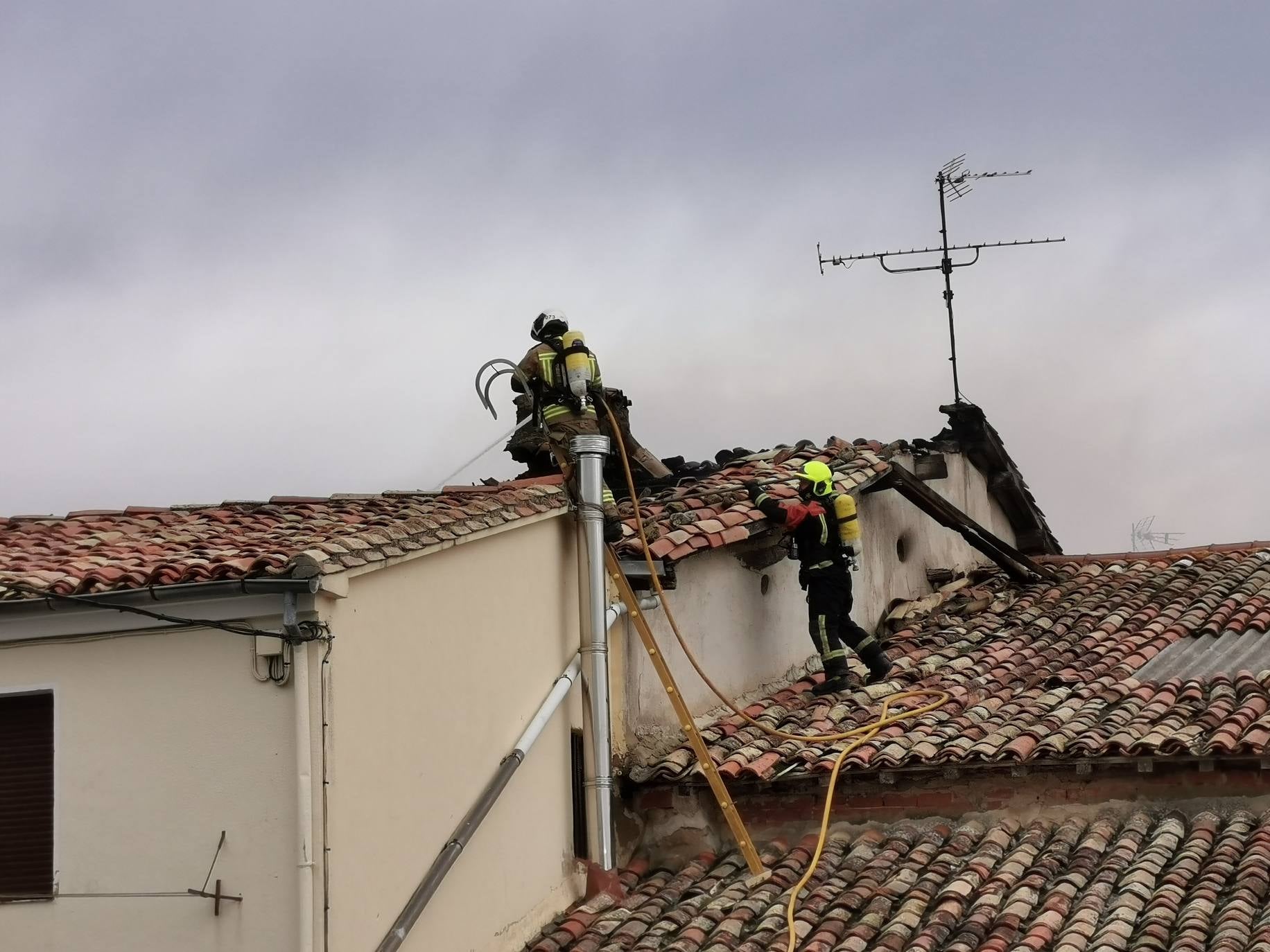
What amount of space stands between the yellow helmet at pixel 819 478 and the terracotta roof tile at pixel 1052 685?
1.73 metres

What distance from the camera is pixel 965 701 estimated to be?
1231 cm

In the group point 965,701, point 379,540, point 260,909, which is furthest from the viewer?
point 965,701

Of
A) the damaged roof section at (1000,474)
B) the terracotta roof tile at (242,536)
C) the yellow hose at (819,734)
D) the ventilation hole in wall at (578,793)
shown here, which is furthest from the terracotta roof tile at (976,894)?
the damaged roof section at (1000,474)

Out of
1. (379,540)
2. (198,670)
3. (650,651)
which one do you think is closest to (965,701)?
(650,651)

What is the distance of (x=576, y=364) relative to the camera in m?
12.6

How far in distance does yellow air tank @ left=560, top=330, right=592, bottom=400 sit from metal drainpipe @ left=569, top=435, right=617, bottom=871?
1.23m

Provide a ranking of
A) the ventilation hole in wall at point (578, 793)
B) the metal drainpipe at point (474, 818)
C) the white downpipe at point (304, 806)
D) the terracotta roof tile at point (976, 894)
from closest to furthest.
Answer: the white downpipe at point (304, 806), the metal drainpipe at point (474, 818), the terracotta roof tile at point (976, 894), the ventilation hole in wall at point (578, 793)

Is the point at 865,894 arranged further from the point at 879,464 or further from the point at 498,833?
the point at 879,464

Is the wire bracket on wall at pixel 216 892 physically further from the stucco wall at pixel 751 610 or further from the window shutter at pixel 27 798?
the stucco wall at pixel 751 610

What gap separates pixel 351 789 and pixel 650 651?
11.6 feet

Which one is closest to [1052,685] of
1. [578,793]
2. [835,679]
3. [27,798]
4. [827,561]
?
[835,679]

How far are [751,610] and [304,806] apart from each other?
6243 mm

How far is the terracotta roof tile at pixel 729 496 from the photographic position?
40.6ft

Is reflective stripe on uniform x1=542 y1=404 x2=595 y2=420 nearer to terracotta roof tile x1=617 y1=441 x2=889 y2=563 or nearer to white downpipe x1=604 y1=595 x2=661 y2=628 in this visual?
terracotta roof tile x1=617 y1=441 x2=889 y2=563
